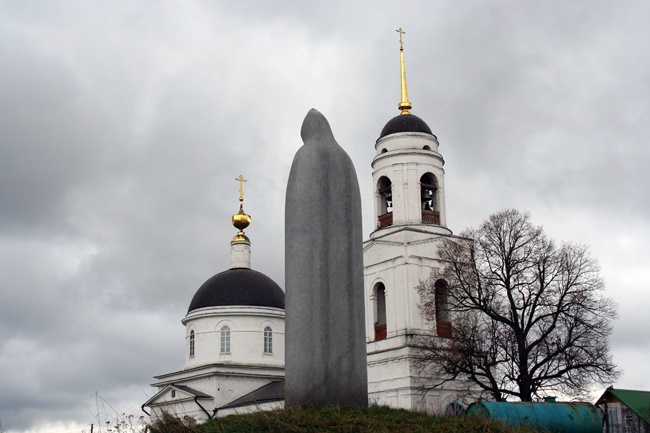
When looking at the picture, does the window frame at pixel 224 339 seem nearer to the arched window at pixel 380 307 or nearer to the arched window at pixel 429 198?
the arched window at pixel 380 307

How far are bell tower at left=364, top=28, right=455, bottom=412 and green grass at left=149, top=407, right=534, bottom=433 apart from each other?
2549 centimetres

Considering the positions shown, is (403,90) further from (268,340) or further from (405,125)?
(268,340)

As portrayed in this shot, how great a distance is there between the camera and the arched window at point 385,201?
127ft

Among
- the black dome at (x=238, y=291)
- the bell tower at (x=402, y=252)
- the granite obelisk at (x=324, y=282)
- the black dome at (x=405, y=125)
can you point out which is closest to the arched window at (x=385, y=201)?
the bell tower at (x=402, y=252)

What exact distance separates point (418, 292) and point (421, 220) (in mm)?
3563

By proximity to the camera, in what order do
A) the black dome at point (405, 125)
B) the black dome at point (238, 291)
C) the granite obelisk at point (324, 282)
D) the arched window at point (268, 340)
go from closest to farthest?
the granite obelisk at point (324, 282) → the black dome at point (405, 125) → the arched window at point (268, 340) → the black dome at point (238, 291)

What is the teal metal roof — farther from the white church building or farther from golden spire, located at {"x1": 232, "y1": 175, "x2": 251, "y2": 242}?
golden spire, located at {"x1": 232, "y1": 175, "x2": 251, "y2": 242}

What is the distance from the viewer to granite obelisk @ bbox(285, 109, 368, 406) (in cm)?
996

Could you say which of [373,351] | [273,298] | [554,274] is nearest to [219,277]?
A: [273,298]

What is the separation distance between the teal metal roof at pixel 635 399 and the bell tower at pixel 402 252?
1045 centimetres

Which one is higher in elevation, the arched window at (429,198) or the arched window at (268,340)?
the arched window at (429,198)

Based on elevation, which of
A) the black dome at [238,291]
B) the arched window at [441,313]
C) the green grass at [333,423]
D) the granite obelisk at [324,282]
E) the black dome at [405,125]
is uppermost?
the black dome at [405,125]

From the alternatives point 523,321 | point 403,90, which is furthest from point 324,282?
point 403,90

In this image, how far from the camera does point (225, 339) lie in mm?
50281
